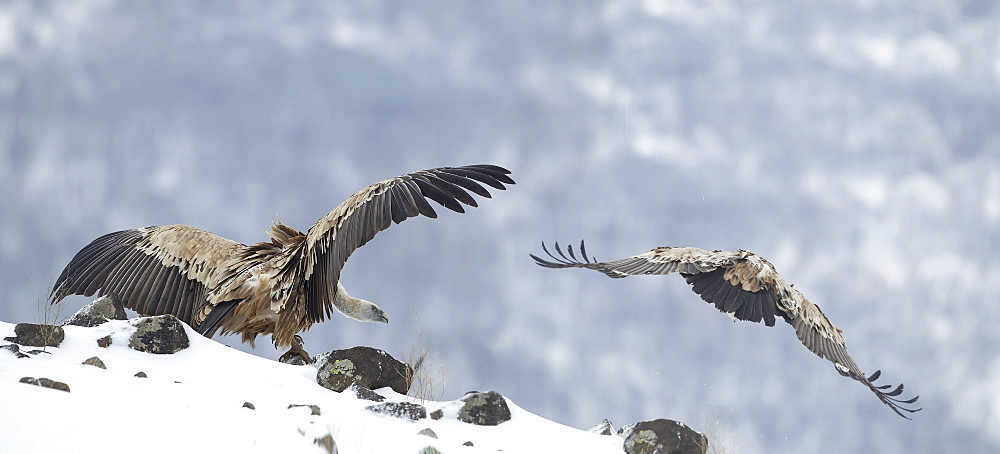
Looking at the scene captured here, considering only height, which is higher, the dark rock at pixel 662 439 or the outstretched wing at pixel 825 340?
the outstretched wing at pixel 825 340

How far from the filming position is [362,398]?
561cm

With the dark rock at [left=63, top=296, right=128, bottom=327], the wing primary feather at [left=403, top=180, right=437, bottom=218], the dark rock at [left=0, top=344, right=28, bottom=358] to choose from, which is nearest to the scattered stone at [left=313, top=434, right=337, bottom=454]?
the dark rock at [left=0, top=344, right=28, bottom=358]

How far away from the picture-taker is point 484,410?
548 cm

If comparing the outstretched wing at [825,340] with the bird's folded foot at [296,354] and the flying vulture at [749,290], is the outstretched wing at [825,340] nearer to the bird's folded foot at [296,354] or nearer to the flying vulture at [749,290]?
the flying vulture at [749,290]

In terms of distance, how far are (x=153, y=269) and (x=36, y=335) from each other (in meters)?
2.68

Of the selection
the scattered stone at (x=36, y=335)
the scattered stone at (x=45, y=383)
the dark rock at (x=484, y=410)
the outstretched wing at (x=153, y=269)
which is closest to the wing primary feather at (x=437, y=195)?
the dark rock at (x=484, y=410)

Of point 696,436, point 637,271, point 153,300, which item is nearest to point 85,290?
point 153,300

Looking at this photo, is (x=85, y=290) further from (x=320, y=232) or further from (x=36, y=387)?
(x=36, y=387)

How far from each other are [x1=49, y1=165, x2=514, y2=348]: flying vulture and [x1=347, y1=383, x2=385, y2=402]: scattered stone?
942 mm

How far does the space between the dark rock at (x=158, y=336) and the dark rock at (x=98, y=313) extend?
88 centimetres

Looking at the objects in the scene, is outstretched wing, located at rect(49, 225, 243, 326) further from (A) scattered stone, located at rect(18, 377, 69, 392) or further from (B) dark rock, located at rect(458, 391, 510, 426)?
(A) scattered stone, located at rect(18, 377, 69, 392)

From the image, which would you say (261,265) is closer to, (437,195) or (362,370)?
(362,370)

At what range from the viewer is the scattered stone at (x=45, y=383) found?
12.7 feet

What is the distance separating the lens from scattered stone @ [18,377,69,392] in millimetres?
3869
